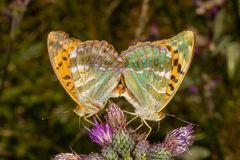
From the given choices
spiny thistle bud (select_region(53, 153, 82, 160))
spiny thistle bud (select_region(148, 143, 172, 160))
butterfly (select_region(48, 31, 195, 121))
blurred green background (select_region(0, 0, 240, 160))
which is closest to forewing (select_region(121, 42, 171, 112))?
butterfly (select_region(48, 31, 195, 121))

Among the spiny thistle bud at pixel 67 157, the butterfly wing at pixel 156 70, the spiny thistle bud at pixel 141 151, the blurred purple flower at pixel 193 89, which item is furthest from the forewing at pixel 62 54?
the blurred purple flower at pixel 193 89

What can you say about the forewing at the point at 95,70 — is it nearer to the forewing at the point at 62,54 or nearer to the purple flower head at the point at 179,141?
the forewing at the point at 62,54

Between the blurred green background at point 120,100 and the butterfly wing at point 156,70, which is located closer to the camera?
the butterfly wing at point 156,70

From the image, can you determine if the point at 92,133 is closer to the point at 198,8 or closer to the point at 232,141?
the point at 232,141

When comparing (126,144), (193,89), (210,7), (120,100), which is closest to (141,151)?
(126,144)

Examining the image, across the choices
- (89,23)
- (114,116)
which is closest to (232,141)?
(89,23)

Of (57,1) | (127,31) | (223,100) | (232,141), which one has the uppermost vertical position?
(57,1)

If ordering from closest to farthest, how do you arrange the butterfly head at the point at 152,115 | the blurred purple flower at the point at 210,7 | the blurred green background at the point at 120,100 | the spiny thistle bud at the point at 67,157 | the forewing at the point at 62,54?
1. the spiny thistle bud at the point at 67,157
2. the butterfly head at the point at 152,115
3. the forewing at the point at 62,54
4. the blurred green background at the point at 120,100
5. the blurred purple flower at the point at 210,7
